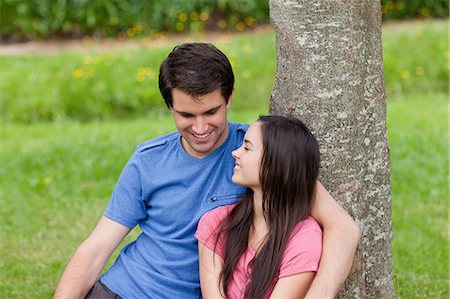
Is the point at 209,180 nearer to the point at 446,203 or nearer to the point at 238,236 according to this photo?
the point at 238,236

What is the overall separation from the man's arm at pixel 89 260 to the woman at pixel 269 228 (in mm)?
413

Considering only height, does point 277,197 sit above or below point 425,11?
above

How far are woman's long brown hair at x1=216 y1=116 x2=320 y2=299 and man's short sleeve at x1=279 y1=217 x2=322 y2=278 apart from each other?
24 millimetres

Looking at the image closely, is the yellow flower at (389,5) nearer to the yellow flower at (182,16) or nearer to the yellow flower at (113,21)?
the yellow flower at (182,16)

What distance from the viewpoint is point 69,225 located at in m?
5.95

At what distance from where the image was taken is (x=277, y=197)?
3328 millimetres

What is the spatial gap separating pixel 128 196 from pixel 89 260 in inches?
11.7

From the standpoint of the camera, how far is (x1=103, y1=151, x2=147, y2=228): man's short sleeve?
142 inches

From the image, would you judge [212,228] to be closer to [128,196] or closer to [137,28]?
[128,196]

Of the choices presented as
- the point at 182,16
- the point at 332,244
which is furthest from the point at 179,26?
the point at 332,244

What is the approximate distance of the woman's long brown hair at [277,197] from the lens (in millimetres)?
3270

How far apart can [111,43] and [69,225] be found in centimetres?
585

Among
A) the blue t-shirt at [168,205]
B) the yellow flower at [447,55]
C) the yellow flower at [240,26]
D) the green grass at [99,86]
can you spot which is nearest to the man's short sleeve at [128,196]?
the blue t-shirt at [168,205]

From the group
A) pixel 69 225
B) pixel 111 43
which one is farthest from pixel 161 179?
pixel 111 43
